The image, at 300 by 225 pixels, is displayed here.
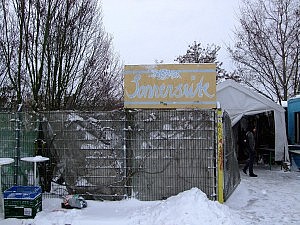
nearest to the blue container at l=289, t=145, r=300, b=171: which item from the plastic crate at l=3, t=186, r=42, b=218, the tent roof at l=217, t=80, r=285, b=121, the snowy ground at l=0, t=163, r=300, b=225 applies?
the tent roof at l=217, t=80, r=285, b=121

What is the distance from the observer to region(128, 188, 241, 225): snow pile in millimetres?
7223

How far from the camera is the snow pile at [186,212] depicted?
7.22 m

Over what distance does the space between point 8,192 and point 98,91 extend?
8.72m

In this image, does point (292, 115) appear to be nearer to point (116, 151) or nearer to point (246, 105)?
point (246, 105)

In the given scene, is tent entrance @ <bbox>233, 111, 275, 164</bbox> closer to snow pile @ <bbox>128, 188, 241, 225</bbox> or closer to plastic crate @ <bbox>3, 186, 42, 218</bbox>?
snow pile @ <bbox>128, 188, 241, 225</bbox>

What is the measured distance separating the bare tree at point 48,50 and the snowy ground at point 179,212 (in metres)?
5.23

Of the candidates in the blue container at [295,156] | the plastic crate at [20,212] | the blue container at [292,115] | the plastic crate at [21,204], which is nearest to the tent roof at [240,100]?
the blue container at [292,115]

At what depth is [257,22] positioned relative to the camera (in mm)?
24844

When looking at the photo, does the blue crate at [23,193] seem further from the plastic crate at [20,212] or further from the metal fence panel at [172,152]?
the metal fence panel at [172,152]

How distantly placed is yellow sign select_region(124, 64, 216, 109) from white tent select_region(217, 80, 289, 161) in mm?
6556

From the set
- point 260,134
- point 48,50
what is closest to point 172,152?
point 48,50

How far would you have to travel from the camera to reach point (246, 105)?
15.4 meters

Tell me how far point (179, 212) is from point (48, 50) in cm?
836

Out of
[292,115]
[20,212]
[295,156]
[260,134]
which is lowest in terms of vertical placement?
[20,212]
